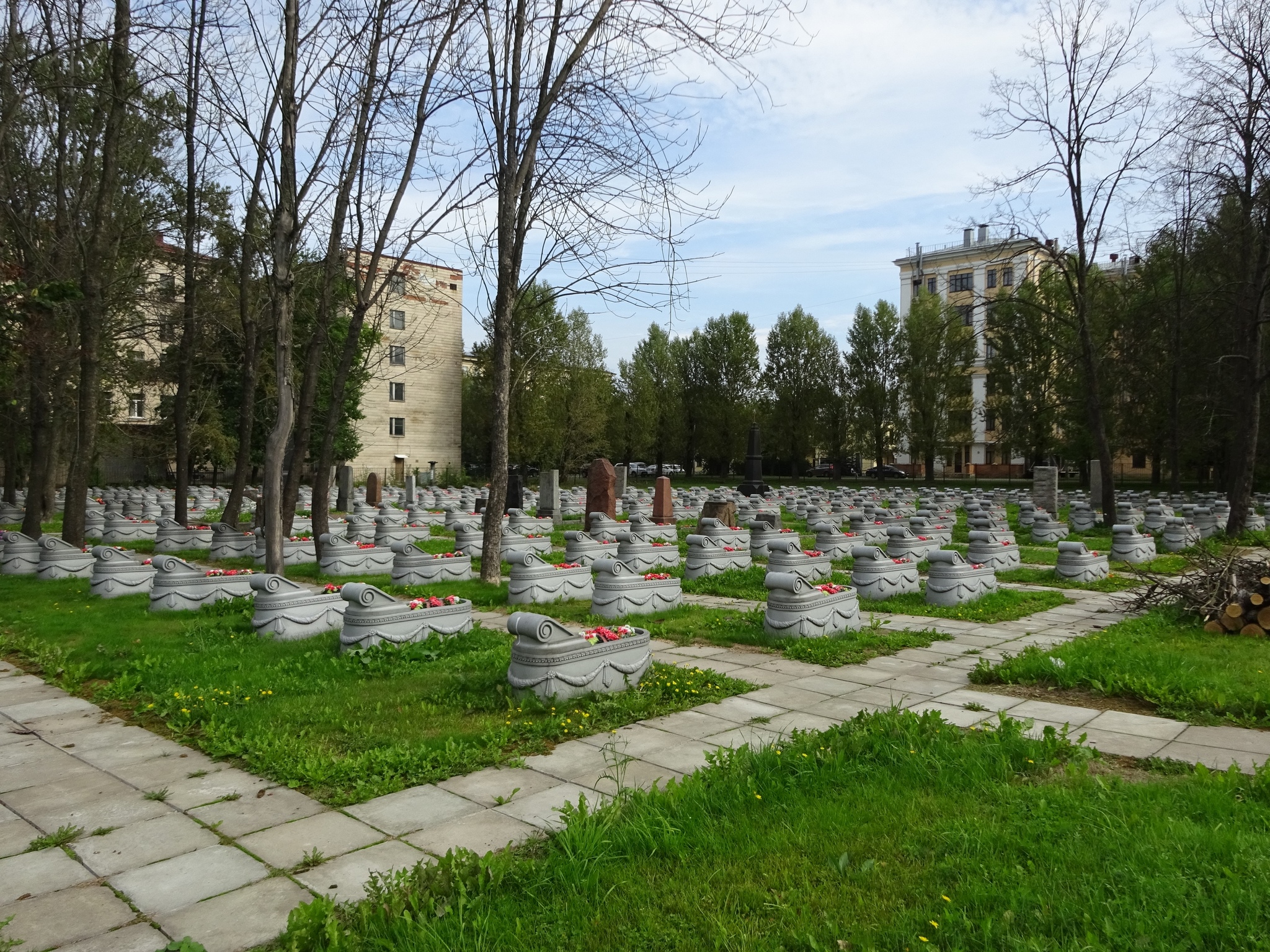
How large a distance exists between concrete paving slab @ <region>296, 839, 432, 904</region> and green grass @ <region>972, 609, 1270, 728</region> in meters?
5.11

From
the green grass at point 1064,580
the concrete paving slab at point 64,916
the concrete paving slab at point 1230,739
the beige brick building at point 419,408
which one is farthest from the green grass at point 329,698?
the beige brick building at point 419,408

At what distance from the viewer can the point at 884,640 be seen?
28.6 feet

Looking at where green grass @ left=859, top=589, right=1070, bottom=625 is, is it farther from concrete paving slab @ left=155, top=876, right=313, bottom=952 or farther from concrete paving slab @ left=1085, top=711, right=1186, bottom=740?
concrete paving slab @ left=155, top=876, right=313, bottom=952

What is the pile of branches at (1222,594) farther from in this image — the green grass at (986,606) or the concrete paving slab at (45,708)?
the concrete paving slab at (45,708)

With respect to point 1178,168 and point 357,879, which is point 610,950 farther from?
point 1178,168

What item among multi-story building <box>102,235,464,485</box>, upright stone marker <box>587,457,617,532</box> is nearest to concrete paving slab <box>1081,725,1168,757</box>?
upright stone marker <box>587,457,617,532</box>

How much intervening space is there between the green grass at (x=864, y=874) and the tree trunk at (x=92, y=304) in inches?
530

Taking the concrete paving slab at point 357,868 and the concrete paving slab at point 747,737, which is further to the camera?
the concrete paving slab at point 747,737

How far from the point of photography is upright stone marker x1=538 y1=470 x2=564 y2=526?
26.5 m

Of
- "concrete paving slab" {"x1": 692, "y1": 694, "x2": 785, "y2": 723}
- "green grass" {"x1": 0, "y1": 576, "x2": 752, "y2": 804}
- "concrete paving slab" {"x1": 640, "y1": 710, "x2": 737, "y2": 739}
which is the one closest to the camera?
"green grass" {"x1": 0, "y1": 576, "x2": 752, "y2": 804}

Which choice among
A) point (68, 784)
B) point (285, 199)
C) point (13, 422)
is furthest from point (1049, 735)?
point (13, 422)

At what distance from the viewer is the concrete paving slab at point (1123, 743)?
16.8 ft

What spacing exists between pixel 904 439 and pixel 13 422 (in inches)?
1729

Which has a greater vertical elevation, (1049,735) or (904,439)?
(904,439)
